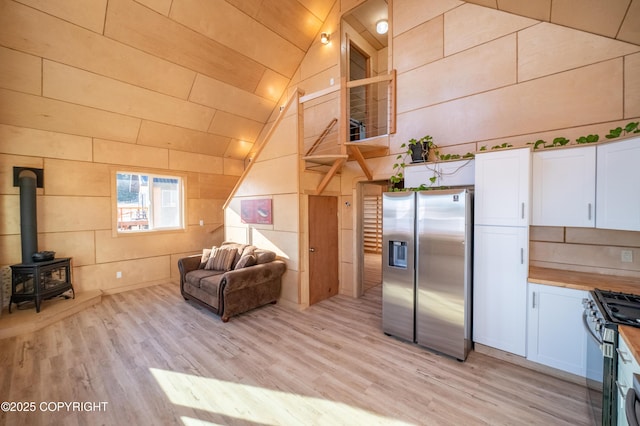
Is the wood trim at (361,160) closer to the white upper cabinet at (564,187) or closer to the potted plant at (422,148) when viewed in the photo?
the potted plant at (422,148)

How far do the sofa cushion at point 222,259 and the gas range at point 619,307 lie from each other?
4.62 m

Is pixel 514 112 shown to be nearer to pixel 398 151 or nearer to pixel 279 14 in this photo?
pixel 398 151

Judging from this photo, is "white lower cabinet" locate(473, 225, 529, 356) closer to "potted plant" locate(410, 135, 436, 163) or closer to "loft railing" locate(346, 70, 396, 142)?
"potted plant" locate(410, 135, 436, 163)

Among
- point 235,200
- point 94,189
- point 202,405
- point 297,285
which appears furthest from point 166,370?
point 94,189

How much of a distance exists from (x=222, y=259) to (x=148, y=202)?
95.7 inches

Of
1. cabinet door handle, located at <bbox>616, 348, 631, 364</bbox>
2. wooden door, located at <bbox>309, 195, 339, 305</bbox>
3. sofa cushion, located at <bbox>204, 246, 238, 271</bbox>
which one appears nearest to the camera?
cabinet door handle, located at <bbox>616, 348, 631, 364</bbox>

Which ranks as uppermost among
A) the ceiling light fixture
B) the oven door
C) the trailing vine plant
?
the ceiling light fixture

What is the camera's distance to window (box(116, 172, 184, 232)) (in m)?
5.17

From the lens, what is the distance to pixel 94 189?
4.75m

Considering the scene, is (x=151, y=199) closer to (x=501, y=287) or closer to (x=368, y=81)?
(x=368, y=81)

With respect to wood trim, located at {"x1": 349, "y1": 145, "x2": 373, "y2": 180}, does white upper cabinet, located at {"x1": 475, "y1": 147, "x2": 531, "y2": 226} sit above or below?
below

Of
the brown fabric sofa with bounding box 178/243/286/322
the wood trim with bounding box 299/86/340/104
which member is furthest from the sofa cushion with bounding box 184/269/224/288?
the wood trim with bounding box 299/86/340/104

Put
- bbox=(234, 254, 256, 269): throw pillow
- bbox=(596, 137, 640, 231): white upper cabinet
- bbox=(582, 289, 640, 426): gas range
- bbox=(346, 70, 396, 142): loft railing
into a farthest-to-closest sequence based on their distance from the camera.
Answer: bbox=(346, 70, 396, 142): loft railing
bbox=(234, 254, 256, 269): throw pillow
bbox=(596, 137, 640, 231): white upper cabinet
bbox=(582, 289, 640, 426): gas range

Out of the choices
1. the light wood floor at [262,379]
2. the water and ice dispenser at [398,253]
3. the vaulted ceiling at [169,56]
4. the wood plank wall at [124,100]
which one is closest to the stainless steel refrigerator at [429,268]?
the water and ice dispenser at [398,253]
